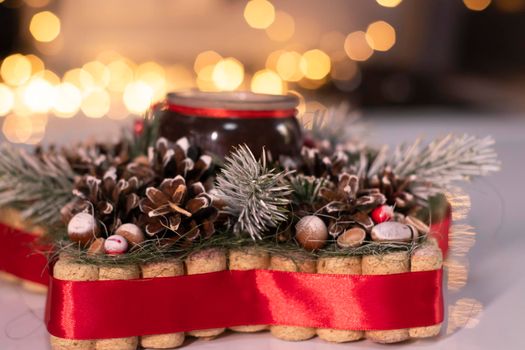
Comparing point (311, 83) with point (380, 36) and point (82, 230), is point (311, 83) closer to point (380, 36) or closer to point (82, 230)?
point (380, 36)

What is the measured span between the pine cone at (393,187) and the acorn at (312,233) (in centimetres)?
12

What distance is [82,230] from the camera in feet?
2.22

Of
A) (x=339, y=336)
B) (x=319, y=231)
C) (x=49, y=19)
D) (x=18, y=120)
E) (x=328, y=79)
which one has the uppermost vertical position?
(x=49, y=19)

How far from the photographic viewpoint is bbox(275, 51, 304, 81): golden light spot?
2445 mm

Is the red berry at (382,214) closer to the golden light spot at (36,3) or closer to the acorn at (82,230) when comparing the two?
the acorn at (82,230)

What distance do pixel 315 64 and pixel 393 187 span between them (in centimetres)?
172

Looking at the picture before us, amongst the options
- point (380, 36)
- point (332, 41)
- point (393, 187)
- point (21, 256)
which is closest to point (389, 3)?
point (380, 36)

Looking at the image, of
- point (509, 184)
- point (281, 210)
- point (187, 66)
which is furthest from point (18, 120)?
point (281, 210)

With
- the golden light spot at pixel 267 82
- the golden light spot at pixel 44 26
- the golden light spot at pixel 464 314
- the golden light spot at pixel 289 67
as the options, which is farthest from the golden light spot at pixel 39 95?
the golden light spot at pixel 464 314

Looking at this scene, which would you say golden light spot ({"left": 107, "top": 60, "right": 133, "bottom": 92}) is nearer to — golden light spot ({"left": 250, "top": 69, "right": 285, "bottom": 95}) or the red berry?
golden light spot ({"left": 250, "top": 69, "right": 285, "bottom": 95})

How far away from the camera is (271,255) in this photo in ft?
2.30

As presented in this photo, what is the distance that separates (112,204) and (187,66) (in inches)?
73.9

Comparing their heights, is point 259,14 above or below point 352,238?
above

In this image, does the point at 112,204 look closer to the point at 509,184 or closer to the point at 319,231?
the point at 319,231
